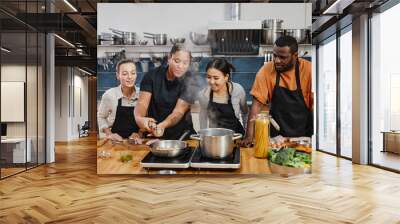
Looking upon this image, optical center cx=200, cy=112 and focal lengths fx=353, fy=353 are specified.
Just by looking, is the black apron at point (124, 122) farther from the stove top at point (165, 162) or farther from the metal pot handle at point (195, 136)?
the metal pot handle at point (195, 136)

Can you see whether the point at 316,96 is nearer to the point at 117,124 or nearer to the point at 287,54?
the point at 287,54

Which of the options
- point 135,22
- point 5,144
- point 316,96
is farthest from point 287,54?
point 5,144

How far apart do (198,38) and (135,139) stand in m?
1.71

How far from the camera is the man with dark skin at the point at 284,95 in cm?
508

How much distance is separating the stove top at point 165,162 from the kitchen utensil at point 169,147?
2.3 inches

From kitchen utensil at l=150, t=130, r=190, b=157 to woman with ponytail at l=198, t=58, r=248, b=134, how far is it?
372 millimetres

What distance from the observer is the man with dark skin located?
5078 mm

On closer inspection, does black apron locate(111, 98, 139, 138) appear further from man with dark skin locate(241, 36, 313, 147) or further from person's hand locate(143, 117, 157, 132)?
man with dark skin locate(241, 36, 313, 147)

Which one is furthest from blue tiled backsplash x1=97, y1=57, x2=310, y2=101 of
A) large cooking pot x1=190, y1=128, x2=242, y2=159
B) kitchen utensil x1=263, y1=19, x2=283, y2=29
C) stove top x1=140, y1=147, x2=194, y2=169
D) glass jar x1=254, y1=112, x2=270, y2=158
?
stove top x1=140, y1=147, x2=194, y2=169

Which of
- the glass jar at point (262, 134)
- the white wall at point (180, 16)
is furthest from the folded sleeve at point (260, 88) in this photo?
the white wall at point (180, 16)

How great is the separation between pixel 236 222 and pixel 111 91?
2832 mm

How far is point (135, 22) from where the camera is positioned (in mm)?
5043

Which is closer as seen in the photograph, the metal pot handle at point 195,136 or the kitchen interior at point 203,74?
the kitchen interior at point 203,74

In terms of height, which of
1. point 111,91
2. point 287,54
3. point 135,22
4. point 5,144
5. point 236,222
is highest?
point 135,22
